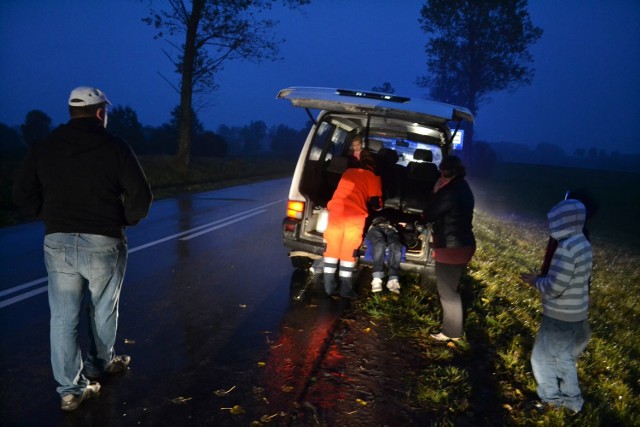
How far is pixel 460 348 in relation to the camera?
426cm

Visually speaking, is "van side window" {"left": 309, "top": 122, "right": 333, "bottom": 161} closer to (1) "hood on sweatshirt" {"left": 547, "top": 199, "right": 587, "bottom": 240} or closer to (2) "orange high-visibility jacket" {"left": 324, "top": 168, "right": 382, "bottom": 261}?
(2) "orange high-visibility jacket" {"left": 324, "top": 168, "right": 382, "bottom": 261}

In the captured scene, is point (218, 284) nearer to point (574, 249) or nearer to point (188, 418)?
point (188, 418)

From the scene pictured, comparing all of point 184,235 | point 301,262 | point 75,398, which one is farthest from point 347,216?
point 184,235

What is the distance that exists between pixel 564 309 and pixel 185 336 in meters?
3.27

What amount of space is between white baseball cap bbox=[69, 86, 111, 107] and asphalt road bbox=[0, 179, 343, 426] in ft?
6.74

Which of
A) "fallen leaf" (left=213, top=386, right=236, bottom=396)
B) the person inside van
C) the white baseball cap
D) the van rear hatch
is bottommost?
"fallen leaf" (left=213, top=386, right=236, bottom=396)

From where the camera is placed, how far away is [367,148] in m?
6.41

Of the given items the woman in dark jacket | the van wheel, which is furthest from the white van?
the woman in dark jacket

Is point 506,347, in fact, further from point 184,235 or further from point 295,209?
point 184,235

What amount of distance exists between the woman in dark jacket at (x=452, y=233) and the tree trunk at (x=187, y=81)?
1750 centimetres

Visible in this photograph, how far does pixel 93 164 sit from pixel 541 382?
12.1 feet

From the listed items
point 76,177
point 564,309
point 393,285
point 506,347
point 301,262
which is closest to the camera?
point 76,177

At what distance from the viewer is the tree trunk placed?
19.5 meters

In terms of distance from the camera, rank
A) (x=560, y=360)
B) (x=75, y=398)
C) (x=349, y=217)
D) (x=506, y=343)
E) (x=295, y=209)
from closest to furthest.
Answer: (x=75, y=398) < (x=560, y=360) < (x=506, y=343) < (x=349, y=217) < (x=295, y=209)
